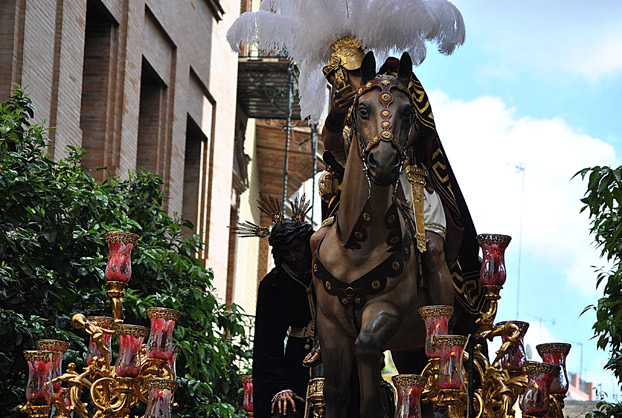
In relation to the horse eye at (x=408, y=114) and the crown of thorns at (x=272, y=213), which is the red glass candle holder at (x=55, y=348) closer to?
the crown of thorns at (x=272, y=213)

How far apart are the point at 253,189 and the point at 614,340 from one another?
22.1m

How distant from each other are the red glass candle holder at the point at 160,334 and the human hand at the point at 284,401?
0.89m

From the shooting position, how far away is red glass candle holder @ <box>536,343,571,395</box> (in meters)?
10.7

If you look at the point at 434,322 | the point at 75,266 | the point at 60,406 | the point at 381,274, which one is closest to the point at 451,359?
the point at 434,322

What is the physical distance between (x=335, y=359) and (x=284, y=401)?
1201mm

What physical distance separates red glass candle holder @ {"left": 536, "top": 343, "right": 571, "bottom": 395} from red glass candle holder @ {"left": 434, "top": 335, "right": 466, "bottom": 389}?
5.31 ft

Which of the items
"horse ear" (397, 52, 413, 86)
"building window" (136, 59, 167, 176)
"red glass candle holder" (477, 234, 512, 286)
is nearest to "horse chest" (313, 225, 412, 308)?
"red glass candle holder" (477, 234, 512, 286)

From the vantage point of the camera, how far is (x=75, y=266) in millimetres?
15438

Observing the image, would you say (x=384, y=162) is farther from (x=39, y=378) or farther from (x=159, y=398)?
(x=39, y=378)

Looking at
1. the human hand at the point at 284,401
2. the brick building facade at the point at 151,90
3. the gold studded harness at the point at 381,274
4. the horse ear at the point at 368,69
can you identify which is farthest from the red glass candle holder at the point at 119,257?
the brick building facade at the point at 151,90

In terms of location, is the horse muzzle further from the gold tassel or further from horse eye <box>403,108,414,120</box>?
the gold tassel

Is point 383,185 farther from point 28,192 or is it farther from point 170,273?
point 170,273

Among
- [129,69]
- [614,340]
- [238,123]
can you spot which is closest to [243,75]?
[238,123]

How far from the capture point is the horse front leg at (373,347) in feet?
31.8
